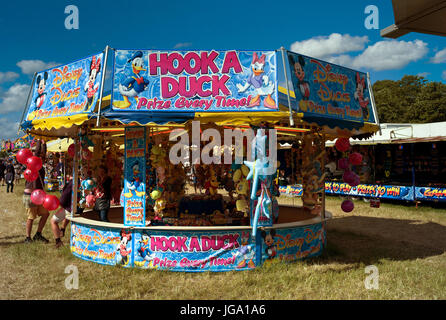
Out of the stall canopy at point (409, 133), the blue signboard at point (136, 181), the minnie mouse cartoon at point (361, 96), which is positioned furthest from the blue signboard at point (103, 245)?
the stall canopy at point (409, 133)

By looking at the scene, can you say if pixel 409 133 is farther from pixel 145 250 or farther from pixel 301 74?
pixel 145 250

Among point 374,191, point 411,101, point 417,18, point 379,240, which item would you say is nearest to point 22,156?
point 417,18

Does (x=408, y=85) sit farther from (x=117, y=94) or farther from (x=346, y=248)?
(x=117, y=94)

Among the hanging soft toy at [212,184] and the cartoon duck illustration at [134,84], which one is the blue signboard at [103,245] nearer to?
the cartoon duck illustration at [134,84]

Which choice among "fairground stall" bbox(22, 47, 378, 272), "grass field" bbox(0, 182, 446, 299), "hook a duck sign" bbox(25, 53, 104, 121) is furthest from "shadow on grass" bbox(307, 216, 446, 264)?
"hook a duck sign" bbox(25, 53, 104, 121)

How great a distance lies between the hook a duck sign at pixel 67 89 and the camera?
6.34 meters

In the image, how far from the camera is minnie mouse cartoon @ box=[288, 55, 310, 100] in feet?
20.9

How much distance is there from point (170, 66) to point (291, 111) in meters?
2.28

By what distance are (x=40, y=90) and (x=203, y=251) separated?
4982mm

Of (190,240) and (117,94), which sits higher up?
(117,94)

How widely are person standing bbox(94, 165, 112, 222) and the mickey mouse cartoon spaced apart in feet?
11.9

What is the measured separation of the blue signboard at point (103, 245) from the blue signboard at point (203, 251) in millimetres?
543

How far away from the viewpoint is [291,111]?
5824mm
